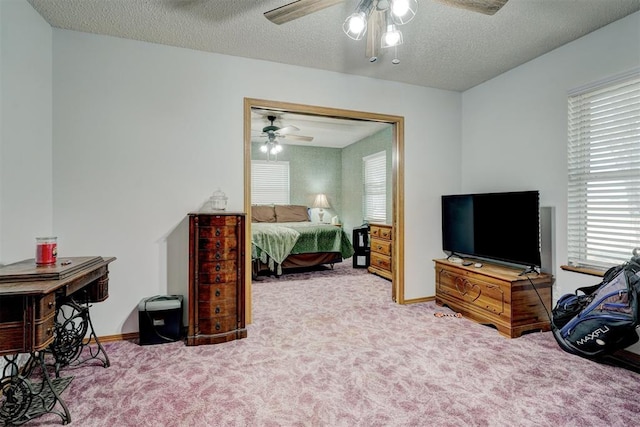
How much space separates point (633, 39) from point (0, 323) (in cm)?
441

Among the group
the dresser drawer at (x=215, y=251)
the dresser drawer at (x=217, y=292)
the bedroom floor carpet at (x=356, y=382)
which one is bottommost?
the bedroom floor carpet at (x=356, y=382)

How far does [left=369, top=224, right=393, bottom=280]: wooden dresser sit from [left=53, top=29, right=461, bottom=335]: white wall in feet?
8.82

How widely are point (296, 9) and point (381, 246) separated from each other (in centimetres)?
405

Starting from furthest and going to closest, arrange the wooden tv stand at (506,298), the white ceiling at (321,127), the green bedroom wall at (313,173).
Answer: the green bedroom wall at (313,173) → the white ceiling at (321,127) → the wooden tv stand at (506,298)

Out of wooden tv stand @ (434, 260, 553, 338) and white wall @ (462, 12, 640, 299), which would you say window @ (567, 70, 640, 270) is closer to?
white wall @ (462, 12, 640, 299)

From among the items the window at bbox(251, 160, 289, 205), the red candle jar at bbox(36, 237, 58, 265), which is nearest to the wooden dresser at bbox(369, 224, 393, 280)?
the window at bbox(251, 160, 289, 205)

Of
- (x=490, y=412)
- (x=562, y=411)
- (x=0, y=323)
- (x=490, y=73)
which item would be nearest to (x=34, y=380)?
(x=0, y=323)

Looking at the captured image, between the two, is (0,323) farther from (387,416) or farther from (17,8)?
(17,8)

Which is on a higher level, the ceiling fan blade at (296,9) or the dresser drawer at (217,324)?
the ceiling fan blade at (296,9)

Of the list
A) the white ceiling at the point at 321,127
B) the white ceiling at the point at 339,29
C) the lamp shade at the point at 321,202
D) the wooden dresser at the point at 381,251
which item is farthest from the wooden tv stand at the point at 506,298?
the lamp shade at the point at 321,202

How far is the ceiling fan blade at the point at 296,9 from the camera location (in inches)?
70.9

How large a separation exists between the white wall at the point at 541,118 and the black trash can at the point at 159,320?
348 cm

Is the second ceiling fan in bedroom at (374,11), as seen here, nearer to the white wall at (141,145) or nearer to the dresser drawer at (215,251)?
the white wall at (141,145)

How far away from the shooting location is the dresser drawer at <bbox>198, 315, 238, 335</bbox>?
105 inches
